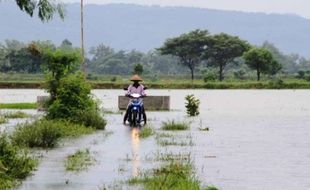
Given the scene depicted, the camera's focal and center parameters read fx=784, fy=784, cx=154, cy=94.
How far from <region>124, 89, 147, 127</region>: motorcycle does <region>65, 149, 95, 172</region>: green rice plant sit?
9285mm

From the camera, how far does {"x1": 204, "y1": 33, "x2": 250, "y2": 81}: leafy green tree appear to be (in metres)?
108

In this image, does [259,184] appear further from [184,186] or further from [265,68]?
[265,68]

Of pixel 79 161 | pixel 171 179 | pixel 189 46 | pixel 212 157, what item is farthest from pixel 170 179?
pixel 189 46

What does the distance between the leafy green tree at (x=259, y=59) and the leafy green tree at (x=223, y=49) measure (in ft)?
23.5

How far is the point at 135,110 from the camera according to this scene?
26.2m

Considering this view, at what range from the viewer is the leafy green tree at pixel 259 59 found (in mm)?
98938

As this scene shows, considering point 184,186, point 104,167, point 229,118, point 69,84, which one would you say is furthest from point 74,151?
point 229,118

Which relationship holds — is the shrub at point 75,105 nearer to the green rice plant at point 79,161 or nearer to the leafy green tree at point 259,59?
the green rice plant at point 79,161

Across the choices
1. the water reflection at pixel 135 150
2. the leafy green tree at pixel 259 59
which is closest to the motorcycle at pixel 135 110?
the water reflection at pixel 135 150

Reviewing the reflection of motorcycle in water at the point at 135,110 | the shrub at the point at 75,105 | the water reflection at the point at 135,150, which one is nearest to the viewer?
the water reflection at the point at 135,150

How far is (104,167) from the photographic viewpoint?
14.1m

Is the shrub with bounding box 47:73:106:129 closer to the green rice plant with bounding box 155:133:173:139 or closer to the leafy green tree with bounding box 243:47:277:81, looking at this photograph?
the green rice plant with bounding box 155:133:173:139

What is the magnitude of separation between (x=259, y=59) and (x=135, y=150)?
82.7m

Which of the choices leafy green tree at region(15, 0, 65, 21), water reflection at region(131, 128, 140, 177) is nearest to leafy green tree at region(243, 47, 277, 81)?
water reflection at region(131, 128, 140, 177)
